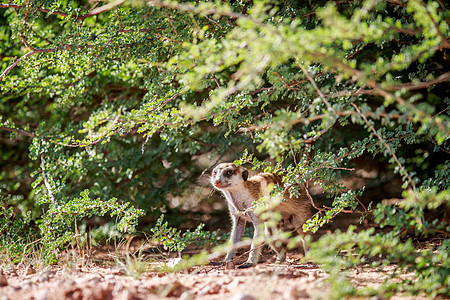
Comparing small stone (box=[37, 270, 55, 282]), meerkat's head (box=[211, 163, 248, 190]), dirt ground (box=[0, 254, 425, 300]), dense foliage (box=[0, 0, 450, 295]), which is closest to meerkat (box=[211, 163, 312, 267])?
meerkat's head (box=[211, 163, 248, 190])

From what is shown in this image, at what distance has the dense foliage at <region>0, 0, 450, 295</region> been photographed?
2.62m

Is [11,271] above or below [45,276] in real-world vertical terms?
below

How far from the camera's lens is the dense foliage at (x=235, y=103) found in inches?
103

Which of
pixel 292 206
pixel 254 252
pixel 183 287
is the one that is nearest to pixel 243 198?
pixel 292 206

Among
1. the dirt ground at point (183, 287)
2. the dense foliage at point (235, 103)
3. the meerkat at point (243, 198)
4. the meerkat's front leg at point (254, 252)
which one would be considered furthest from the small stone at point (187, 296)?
the meerkat at point (243, 198)

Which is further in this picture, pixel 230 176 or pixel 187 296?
pixel 230 176

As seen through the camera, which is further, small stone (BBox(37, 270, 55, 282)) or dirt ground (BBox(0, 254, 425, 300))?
small stone (BBox(37, 270, 55, 282))

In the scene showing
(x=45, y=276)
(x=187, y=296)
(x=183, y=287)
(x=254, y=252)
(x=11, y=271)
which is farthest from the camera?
(x=254, y=252)

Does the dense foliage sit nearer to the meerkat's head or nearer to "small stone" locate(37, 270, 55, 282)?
the meerkat's head

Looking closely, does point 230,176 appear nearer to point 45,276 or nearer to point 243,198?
point 243,198

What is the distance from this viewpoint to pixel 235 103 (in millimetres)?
3586

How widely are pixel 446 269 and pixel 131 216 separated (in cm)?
252

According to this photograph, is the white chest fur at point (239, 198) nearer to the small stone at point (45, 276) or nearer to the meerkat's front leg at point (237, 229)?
the meerkat's front leg at point (237, 229)

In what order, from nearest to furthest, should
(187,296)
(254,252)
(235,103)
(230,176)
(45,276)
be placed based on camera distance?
(187,296) < (45,276) < (235,103) < (254,252) < (230,176)
